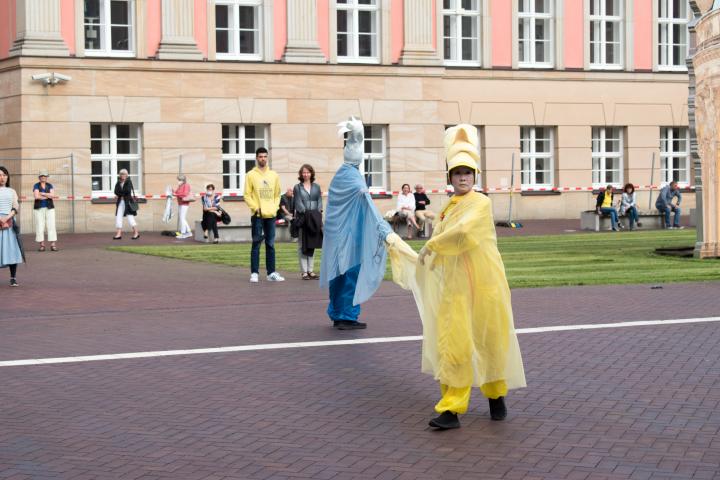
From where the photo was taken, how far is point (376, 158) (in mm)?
42875

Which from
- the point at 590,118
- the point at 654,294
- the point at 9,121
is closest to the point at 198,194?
the point at 9,121

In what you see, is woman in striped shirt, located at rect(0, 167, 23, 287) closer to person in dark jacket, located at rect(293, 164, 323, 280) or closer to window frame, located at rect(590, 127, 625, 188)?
person in dark jacket, located at rect(293, 164, 323, 280)

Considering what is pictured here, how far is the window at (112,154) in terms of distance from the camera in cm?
3881

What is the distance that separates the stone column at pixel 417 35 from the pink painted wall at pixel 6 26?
1167 centimetres

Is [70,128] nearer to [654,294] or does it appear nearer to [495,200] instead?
[495,200]

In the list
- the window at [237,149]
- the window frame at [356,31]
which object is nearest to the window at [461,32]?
the window frame at [356,31]

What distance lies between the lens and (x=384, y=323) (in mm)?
14523

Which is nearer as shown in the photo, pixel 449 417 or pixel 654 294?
pixel 449 417

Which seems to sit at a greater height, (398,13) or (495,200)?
(398,13)

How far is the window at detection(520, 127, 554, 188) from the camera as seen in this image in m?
45.8

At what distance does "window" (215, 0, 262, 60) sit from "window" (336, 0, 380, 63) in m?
2.68

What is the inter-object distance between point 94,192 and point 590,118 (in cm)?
1715

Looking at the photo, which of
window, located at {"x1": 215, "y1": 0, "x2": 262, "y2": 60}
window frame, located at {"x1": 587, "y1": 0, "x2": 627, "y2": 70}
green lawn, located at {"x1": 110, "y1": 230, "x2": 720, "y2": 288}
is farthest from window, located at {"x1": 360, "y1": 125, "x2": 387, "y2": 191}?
green lawn, located at {"x1": 110, "y1": 230, "x2": 720, "y2": 288}

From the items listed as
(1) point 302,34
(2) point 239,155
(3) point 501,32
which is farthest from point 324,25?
(3) point 501,32
